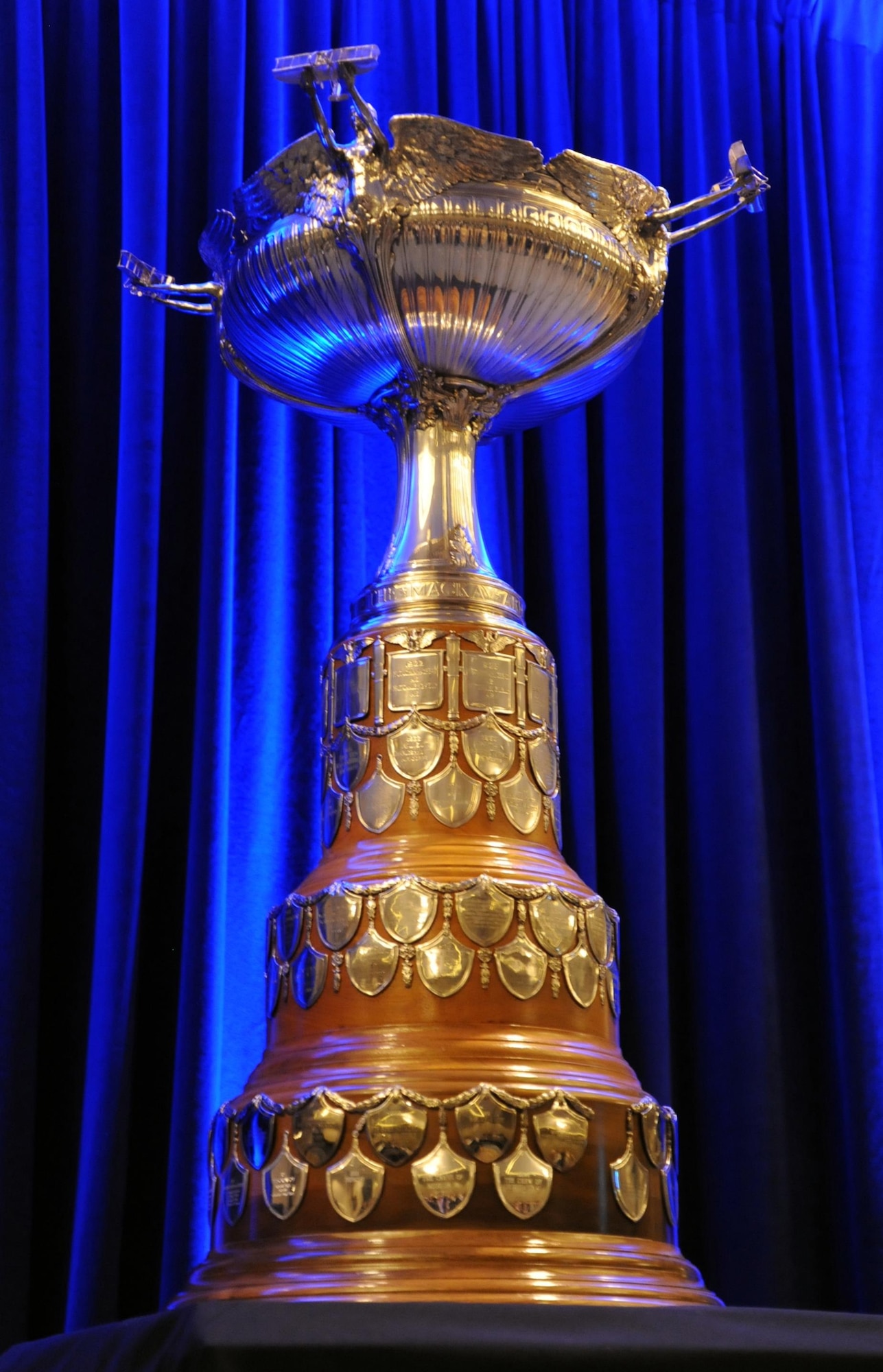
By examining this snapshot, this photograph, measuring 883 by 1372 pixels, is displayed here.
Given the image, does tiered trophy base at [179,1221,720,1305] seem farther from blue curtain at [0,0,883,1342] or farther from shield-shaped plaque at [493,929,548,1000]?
blue curtain at [0,0,883,1342]

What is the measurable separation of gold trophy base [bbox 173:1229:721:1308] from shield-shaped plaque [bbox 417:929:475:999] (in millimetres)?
159

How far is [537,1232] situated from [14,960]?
0.68m

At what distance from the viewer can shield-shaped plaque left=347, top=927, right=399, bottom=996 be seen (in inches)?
40.9

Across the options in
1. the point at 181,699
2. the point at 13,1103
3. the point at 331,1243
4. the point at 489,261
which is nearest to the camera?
the point at 331,1243

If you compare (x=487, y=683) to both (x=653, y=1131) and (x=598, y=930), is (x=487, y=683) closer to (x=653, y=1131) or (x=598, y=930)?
(x=598, y=930)

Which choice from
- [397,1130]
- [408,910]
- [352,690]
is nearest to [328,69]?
[352,690]

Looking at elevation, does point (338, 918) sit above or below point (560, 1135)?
above

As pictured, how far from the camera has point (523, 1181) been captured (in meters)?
0.96


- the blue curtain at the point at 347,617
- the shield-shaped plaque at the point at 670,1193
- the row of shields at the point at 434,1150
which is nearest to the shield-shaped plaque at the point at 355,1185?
the row of shields at the point at 434,1150

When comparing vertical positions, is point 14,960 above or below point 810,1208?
above

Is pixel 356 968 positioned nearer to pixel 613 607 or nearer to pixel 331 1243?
pixel 331 1243

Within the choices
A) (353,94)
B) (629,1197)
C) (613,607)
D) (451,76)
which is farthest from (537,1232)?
(451,76)

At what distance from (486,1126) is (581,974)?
0.15 metres

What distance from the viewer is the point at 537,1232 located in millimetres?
951
